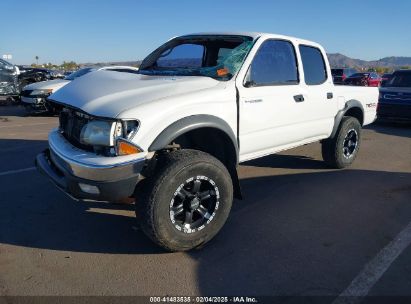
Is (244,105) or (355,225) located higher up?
(244,105)

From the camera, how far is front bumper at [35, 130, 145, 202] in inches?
123

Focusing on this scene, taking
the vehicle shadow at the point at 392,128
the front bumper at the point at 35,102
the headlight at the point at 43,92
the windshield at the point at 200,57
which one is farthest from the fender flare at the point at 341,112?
the front bumper at the point at 35,102

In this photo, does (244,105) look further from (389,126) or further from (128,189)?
(389,126)

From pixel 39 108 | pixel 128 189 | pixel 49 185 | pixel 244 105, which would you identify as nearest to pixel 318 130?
pixel 244 105

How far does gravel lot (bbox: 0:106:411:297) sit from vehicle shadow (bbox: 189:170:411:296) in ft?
0.03

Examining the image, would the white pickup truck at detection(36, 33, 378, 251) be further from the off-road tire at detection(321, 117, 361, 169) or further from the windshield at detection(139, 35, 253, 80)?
the off-road tire at detection(321, 117, 361, 169)

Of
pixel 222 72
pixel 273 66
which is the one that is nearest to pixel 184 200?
pixel 222 72

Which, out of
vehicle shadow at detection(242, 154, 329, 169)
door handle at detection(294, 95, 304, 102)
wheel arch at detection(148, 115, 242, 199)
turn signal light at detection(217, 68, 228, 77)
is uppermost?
turn signal light at detection(217, 68, 228, 77)

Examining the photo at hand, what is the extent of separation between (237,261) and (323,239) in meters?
0.95

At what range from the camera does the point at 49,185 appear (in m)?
5.30

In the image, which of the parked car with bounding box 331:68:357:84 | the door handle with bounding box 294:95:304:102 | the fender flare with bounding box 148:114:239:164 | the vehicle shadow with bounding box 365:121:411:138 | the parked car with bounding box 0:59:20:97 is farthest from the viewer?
the parked car with bounding box 331:68:357:84

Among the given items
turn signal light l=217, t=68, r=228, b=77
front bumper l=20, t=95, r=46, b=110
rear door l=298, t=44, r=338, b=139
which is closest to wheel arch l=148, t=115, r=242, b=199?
turn signal light l=217, t=68, r=228, b=77

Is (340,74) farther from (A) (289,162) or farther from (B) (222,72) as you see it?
(B) (222,72)

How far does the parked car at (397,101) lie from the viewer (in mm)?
11137
